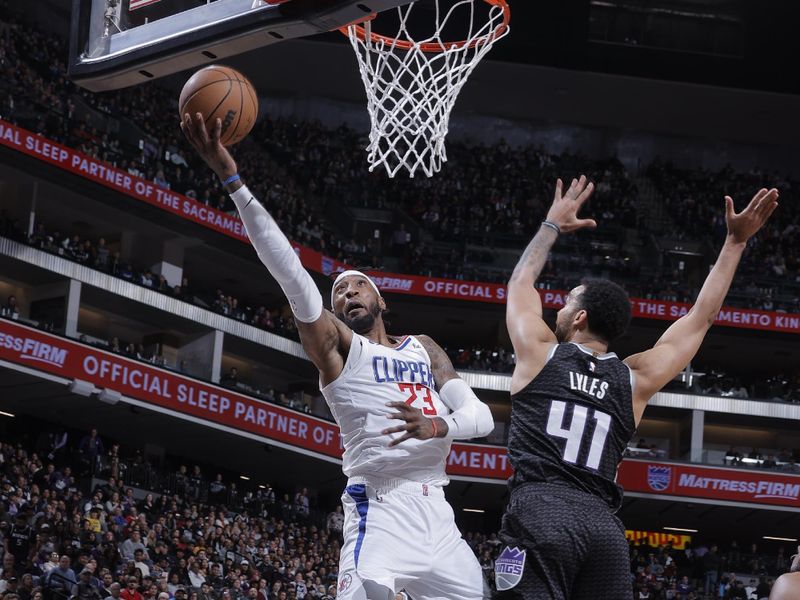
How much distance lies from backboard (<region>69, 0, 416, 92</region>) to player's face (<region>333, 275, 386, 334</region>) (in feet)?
4.42

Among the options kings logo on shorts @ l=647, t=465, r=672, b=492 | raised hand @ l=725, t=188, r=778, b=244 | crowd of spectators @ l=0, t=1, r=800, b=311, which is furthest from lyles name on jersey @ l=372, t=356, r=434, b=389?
kings logo on shorts @ l=647, t=465, r=672, b=492

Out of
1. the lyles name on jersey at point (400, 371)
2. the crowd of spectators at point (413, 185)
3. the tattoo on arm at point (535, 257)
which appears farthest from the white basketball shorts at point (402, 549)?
the crowd of spectators at point (413, 185)

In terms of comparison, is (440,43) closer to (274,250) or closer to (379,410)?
(379,410)

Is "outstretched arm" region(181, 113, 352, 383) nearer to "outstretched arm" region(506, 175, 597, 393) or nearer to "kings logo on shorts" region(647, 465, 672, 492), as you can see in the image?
"outstretched arm" region(506, 175, 597, 393)

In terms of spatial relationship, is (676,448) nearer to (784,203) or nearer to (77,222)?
(784,203)

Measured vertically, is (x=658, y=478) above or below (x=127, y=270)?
below

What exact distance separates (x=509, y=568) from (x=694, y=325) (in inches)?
54.9

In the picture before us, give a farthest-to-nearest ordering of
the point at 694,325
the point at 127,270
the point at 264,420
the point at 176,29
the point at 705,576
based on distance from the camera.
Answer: the point at 127,270, the point at 264,420, the point at 705,576, the point at 176,29, the point at 694,325

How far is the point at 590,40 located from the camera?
36.5 metres

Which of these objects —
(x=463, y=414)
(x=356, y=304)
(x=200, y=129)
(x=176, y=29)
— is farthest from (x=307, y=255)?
(x=200, y=129)

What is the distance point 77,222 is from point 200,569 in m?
14.3

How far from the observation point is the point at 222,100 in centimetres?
588

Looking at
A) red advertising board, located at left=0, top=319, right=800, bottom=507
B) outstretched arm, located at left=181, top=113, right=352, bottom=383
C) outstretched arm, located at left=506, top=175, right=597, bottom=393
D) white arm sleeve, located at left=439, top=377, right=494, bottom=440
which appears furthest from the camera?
red advertising board, located at left=0, top=319, right=800, bottom=507

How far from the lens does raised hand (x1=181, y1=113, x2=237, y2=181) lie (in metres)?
4.94
